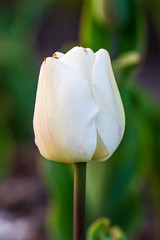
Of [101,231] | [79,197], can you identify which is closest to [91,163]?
[101,231]

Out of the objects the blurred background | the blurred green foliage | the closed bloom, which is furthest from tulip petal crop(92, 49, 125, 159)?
the blurred background

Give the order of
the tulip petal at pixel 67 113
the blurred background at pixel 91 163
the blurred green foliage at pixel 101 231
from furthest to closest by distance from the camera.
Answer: the blurred background at pixel 91 163, the blurred green foliage at pixel 101 231, the tulip petal at pixel 67 113

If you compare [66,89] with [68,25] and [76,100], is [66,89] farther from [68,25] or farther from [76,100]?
[68,25]

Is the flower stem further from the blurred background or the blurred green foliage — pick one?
the blurred background

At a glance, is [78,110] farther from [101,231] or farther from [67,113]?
[101,231]

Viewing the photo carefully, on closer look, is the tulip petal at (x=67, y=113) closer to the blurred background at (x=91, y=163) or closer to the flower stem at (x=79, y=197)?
the flower stem at (x=79, y=197)

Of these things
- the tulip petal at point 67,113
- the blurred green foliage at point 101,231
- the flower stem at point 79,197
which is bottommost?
the blurred green foliage at point 101,231

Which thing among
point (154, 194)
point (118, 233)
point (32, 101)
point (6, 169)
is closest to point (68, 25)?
point (32, 101)

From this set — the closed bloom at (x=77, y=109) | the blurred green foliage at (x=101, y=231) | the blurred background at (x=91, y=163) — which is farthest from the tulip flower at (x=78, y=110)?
the blurred background at (x=91, y=163)
